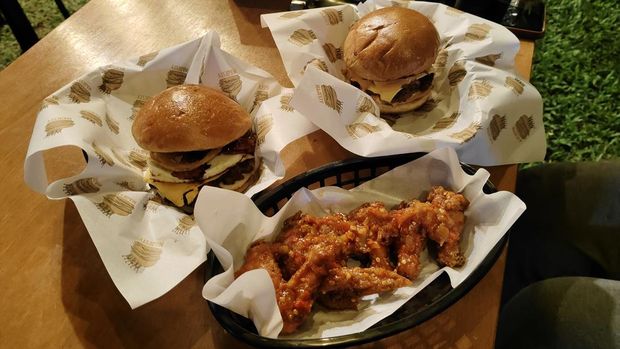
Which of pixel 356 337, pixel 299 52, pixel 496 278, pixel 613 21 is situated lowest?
pixel 613 21

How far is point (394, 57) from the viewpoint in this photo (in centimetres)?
147

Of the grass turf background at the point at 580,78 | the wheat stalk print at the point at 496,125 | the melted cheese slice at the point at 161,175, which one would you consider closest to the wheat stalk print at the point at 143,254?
the melted cheese slice at the point at 161,175

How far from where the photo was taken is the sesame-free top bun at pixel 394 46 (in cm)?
147

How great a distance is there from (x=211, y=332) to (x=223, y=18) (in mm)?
1272

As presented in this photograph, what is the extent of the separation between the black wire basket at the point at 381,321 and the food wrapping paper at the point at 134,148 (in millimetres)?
135

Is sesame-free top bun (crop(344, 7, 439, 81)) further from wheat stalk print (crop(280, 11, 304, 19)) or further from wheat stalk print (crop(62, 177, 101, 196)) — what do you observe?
wheat stalk print (crop(62, 177, 101, 196))

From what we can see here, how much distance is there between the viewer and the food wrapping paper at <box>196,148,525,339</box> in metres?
0.92

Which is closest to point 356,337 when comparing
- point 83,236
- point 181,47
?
point 83,236

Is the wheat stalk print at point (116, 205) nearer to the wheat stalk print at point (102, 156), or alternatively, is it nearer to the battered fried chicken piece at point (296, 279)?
the wheat stalk print at point (102, 156)

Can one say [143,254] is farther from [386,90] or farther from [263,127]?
[386,90]

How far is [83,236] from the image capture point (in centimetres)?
126

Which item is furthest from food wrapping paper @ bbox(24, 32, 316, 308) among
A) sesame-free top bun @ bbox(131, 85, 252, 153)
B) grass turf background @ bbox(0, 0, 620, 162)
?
grass turf background @ bbox(0, 0, 620, 162)

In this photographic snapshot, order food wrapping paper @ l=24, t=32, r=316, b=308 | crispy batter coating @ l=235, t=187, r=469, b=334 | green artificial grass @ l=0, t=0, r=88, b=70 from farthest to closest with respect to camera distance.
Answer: green artificial grass @ l=0, t=0, r=88, b=70
food wrapping paper @ l=24, t=32, r=316, b=308
crispy batter coating @ l=235, t=187, r=469, b=334

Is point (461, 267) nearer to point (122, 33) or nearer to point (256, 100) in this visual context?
point (256, 100)
